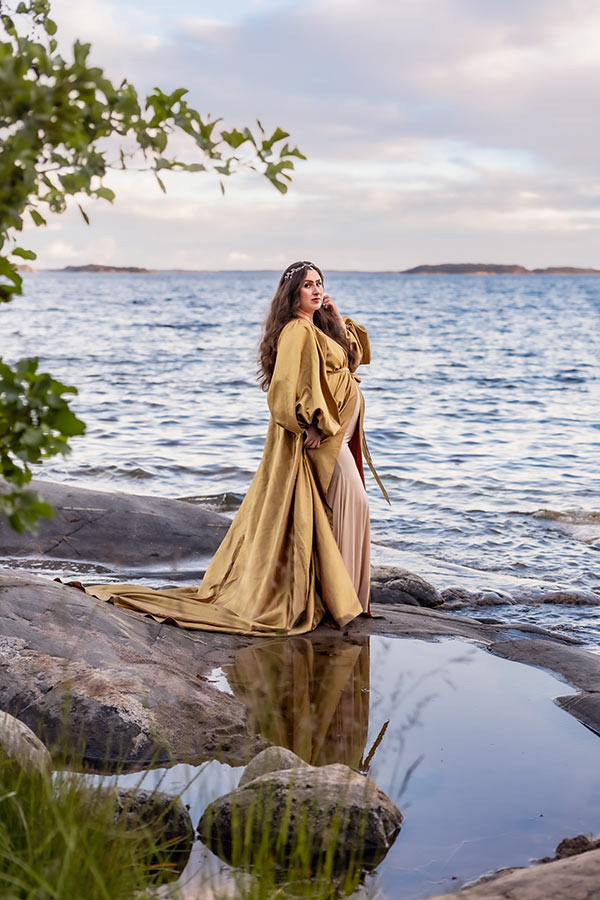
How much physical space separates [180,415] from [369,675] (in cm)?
1280

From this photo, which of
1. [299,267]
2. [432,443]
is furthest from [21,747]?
[432,443]

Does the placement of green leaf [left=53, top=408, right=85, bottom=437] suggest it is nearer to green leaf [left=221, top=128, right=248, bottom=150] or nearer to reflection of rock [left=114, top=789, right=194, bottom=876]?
green leaf [left=221, top=128, right=248, bottom=150]

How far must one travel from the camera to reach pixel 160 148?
2.12m

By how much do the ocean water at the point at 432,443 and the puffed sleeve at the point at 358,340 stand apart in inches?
92.2

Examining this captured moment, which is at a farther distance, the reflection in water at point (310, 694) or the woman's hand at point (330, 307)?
the woman's hand at point (330, 307)

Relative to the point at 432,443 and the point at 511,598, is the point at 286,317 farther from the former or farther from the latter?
the point at 432,443

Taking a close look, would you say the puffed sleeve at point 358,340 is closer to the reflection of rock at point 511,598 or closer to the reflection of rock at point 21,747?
the reflection of rock at point 511,598

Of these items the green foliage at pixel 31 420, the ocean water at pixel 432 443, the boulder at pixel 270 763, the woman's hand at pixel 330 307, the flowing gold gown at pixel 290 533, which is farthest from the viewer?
the ocean water at pixel 432 443

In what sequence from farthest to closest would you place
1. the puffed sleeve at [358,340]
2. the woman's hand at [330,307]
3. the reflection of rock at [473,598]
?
1. the reflection of rock at [473,598]
2. the puffed sleeve at [358,340]
3. the woman's hand at [330,307]

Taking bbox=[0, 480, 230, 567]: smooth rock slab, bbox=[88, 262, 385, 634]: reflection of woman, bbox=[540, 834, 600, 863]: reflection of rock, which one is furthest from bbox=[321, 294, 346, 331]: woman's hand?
bbox=[540, 834, 600, 863]: reflection of rock

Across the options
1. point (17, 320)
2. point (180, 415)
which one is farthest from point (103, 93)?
point (17, 320)

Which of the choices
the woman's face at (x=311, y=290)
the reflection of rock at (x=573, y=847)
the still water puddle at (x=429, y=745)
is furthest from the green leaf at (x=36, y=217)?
the woman's face at (x=311, y=290)

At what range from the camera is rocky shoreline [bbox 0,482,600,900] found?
12.8 ft

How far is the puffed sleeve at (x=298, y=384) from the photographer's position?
225 inches
